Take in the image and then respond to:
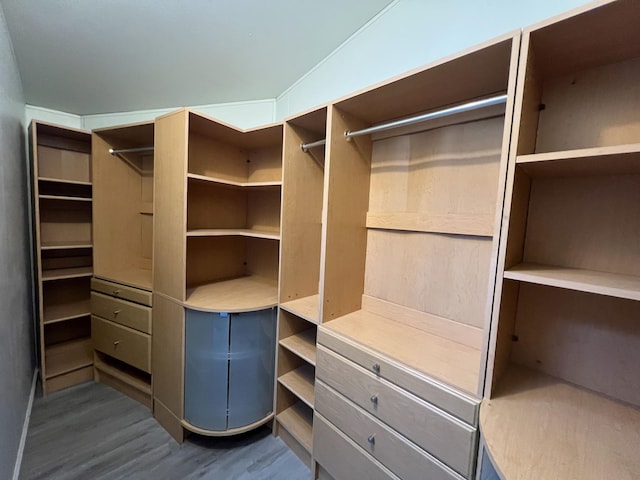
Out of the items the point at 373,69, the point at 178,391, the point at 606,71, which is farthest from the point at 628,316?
the point at 178,391

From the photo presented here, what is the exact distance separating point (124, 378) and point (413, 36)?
3.13 metres

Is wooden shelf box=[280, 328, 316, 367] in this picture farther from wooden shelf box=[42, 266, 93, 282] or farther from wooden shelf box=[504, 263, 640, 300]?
wooden shelf box=[42, 266, 93, 282]

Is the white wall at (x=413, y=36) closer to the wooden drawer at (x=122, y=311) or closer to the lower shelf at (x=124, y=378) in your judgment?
the wooden drawer at (x=122, y=311)

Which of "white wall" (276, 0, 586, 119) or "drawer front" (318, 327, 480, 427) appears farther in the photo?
"white wall" (276, 0, 586, 119)

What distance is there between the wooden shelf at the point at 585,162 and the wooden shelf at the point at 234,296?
1.52 metres

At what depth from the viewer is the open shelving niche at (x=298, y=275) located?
1.73m

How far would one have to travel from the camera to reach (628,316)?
921 mm

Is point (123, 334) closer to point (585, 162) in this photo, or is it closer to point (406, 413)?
point (406, 413)

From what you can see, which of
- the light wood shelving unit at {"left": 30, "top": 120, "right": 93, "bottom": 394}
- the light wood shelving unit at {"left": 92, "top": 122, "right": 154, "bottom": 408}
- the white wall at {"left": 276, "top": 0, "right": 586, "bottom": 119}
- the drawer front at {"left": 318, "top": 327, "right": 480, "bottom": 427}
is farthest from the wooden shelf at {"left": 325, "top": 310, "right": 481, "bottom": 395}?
the light wood shelving unit at {"left": 30, "top": 120, "right": 93, "bottom": 394}

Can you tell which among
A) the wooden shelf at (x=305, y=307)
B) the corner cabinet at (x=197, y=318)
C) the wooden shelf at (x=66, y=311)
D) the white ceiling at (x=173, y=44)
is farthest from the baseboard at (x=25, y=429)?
the white ceiling at (x=173, y=44)

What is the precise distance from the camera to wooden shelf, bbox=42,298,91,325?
221 cm

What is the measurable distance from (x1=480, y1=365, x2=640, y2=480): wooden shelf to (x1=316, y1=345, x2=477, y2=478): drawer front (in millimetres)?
157

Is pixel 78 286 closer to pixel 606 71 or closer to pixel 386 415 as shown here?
pixel 386 415

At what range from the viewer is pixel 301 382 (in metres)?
1.81
